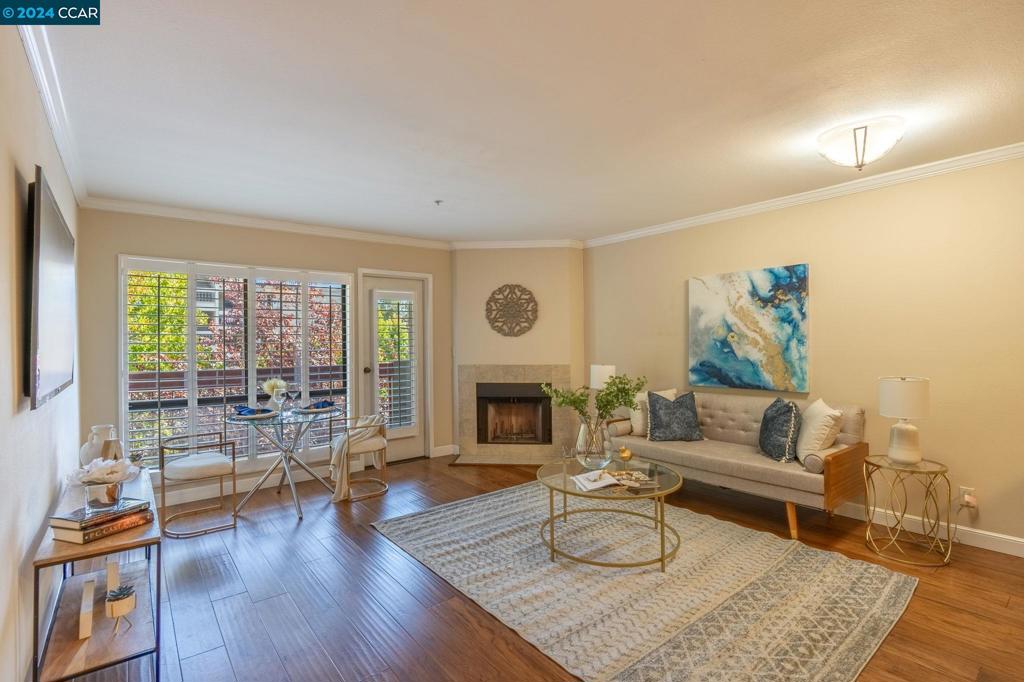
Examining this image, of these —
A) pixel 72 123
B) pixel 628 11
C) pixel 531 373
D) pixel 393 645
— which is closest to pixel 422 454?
pixel 531 373

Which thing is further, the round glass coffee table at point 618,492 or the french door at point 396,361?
the french door at point 396,361

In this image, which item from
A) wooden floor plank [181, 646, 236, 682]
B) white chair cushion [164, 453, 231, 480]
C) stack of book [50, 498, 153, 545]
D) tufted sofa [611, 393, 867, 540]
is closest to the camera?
stack of book [50, 498, 153, 545]

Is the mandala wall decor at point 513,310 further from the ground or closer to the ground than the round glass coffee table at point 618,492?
further from the ground

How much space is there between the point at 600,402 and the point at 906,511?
231 cm

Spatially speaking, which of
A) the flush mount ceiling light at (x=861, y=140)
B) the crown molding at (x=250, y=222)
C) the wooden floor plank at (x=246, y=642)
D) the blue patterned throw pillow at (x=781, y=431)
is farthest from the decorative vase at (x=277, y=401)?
the flush mount ceiling light at (x=861, y=140)

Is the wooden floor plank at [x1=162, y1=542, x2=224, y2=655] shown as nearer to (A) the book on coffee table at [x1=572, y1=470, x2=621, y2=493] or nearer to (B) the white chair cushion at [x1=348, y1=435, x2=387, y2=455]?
(B) the white chair cushion at [x1=348, y1=435, x2=387, y2=455]

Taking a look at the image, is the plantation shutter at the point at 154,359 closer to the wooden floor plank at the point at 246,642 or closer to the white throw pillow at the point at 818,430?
the wooden floor plank at the point at 246,642

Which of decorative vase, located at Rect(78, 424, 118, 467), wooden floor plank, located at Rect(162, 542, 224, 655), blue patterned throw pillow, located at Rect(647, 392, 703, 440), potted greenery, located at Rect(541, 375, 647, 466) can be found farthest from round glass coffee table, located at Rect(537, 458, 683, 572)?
decorative vase, located at Rect(78, 424, 118, 467)

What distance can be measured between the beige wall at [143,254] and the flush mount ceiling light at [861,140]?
4.11m

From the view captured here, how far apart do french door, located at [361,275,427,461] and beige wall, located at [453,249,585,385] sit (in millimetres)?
514

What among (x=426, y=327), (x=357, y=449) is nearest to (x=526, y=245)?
(x=426, y=327)

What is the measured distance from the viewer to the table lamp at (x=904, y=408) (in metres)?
3.04

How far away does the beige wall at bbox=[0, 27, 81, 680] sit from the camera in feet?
4.98

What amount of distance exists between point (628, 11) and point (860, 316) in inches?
124
